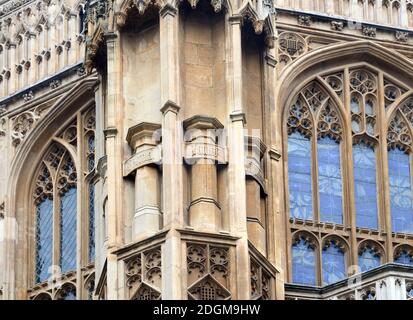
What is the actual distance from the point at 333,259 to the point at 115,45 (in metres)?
4.92

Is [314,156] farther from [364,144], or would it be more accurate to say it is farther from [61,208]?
[61,208]

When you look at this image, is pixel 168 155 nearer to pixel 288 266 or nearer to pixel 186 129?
pixel 186 129

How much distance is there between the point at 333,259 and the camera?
136 ft

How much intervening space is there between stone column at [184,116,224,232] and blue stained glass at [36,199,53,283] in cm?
613

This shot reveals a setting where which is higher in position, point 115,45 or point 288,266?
point 115,45

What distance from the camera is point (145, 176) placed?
3744cm

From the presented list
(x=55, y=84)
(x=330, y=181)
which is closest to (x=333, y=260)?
(x=330, y=181)

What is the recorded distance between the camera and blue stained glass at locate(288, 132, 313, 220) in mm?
41594

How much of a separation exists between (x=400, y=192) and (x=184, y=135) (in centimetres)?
581

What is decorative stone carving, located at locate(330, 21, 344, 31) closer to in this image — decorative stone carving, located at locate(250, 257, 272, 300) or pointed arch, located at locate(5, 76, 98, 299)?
pointed arch, located at locate(5, 76, 98, 299)
